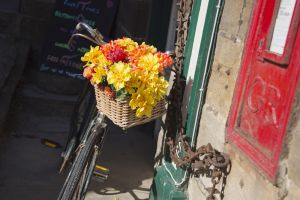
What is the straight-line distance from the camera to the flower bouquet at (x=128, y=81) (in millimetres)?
2678

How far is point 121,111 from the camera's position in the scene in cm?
276

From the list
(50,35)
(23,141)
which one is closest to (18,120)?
(23,141)

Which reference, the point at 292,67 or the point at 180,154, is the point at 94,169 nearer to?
the point at 180,154

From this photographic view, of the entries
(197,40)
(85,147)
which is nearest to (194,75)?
(197,40)

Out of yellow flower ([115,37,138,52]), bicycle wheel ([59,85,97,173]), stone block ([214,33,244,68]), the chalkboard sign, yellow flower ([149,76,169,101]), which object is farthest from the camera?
the chalkboard sign

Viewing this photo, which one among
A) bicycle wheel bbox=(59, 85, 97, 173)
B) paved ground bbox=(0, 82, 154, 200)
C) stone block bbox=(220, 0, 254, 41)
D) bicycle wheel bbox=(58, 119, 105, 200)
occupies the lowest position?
paved ground bbox=(0, 82, 154, 200)

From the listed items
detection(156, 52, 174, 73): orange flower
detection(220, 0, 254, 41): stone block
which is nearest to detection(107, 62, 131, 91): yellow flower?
Result: detection(156, 52, 174, 73): orange flower

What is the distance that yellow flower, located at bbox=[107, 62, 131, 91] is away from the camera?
2627 mm

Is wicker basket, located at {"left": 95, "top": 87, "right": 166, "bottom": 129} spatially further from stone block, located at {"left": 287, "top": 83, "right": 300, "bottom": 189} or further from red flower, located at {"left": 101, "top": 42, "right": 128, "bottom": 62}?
stone block, located at {"left": 287, "top": 83, "right": 300, "bottom": 189}

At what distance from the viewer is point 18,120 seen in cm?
580

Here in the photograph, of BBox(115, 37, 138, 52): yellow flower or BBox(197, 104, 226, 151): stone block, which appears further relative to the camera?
BBox(115, 37, 138, 52): yellow flower

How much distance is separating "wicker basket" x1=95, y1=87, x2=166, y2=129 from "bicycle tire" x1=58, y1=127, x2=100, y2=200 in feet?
0.60

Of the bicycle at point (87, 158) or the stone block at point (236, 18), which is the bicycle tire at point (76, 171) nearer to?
the bicycle at point (87, 158)

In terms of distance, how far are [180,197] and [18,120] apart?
3334 mm
